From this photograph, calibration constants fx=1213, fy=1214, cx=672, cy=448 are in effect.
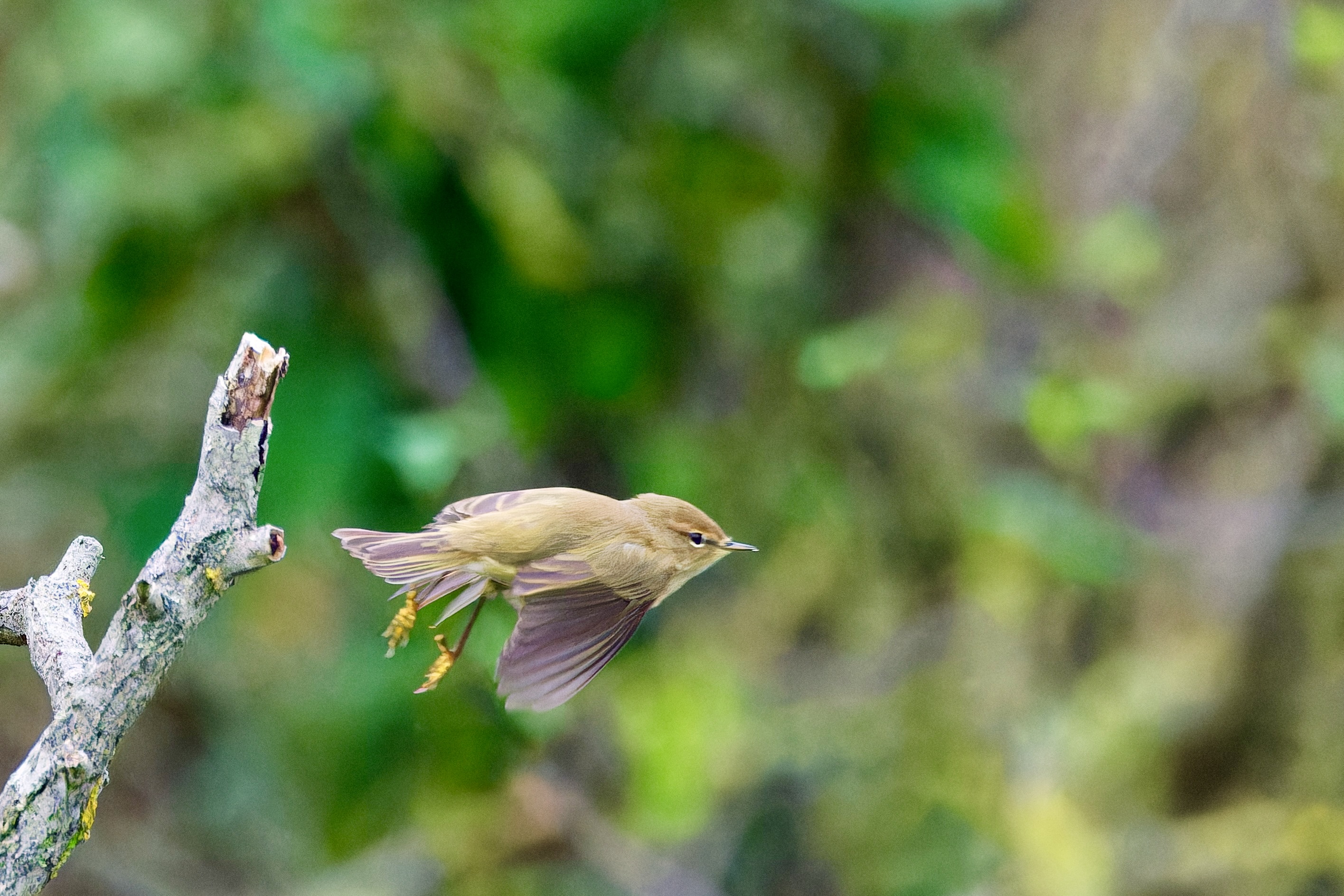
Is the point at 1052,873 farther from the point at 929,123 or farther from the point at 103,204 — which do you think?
the point at 103,204

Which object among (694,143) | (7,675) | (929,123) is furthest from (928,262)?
(7,675)

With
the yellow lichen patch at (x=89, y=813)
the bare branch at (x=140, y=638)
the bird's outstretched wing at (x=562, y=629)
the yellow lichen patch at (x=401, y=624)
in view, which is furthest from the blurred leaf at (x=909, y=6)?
the yellow lichen patch at (x=89, y=813)

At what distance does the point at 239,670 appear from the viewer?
11.7 feet

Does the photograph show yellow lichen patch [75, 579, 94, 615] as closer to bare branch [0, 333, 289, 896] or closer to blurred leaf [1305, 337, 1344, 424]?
bare branch [0, 333, 289, 896]

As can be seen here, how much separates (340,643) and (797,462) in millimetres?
1265

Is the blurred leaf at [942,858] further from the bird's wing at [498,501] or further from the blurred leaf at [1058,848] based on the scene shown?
the bird's wing at [498,501]

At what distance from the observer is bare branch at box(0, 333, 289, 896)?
0.70m

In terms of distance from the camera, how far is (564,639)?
1001 millimetres

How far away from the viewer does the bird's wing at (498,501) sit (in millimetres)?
1142

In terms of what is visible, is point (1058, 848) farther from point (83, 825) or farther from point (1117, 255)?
point (83, 825)

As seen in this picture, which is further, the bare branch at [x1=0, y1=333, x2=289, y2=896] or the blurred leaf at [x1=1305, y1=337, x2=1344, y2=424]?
the blurred leaf at [x1=1305, y1=337, x2=1344, y2=424]

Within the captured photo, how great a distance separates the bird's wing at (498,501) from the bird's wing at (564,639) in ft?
0.45

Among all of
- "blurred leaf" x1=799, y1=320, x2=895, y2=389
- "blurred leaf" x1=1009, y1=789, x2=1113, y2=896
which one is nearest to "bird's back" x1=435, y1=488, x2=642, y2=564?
"blurred leaf" x1=799, y1=320, x2=895, y2=389

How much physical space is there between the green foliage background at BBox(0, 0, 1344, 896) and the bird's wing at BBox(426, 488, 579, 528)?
568 mm
